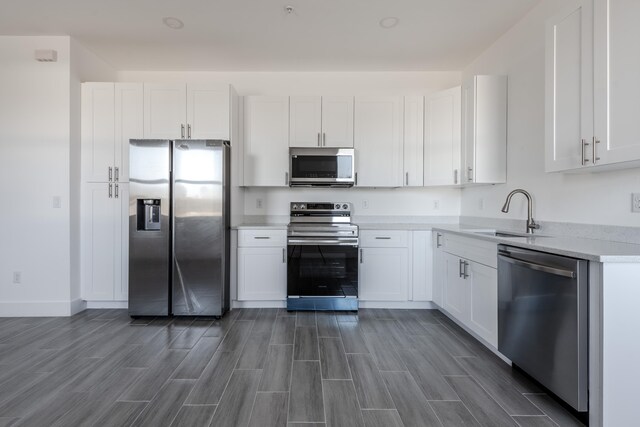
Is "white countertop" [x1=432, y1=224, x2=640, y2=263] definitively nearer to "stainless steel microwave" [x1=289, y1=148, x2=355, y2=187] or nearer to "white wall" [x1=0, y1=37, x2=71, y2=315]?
"stainless steel microwave" [x1=289, y1=148, x2=355, y2=187]

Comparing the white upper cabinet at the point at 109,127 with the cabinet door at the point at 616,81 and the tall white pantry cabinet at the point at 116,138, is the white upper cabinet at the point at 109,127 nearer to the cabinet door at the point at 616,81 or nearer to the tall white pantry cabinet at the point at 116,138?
the tall white pantry cabinet at the point at 116,138

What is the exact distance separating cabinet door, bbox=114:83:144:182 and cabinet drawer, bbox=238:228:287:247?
1394mm

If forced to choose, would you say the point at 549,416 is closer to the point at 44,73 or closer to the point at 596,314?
the point at 596,314

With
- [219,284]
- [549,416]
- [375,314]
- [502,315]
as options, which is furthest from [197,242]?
[549,416]

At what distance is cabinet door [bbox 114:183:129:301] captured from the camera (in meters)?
3.36

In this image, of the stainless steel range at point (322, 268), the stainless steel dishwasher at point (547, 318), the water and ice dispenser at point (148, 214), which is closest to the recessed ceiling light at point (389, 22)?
the stainless steel range at point (322, 268)

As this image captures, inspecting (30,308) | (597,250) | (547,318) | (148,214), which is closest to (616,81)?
(597,250)

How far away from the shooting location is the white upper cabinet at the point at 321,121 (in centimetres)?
367

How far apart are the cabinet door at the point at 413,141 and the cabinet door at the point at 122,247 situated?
10.0 ft

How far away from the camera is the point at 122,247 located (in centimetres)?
335

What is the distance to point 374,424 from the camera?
5.31ft

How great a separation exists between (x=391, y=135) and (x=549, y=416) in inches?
112

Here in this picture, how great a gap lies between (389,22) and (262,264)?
2.63 meters

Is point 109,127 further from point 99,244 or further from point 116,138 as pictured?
point 99,244
